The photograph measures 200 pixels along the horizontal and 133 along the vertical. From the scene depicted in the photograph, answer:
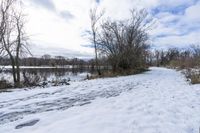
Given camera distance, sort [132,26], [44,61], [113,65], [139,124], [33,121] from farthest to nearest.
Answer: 1. [44,61]
2. [132,26]
3. [113,65]
4. [33,121]
5. [139,124]

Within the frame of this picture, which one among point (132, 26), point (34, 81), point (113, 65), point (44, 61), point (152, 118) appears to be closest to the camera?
point (152, 118)

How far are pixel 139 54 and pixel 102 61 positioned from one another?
20.6 feet

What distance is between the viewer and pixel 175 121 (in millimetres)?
4734

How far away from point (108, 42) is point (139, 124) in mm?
23821

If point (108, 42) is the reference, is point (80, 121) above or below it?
below

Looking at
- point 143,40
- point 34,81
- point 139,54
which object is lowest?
point 34,81

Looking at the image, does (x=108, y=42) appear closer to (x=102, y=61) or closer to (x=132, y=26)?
(x=102, y=61)

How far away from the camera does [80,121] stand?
16.5 feet

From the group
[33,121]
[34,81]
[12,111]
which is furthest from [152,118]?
[34,81]

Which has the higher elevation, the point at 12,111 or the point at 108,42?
the point at 108,42

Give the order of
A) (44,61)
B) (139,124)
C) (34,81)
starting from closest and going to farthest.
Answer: (139,124) < (34,81) < (44,61)

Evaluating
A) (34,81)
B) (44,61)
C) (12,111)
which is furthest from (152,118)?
(44,61)

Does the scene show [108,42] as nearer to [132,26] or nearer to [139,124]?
[132,26]

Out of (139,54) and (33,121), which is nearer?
(33,121)
